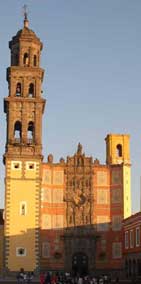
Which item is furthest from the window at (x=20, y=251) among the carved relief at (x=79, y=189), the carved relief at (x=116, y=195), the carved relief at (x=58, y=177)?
the carved relief at (x=116, y=195)

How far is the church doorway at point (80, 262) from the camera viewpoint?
61.1 meters

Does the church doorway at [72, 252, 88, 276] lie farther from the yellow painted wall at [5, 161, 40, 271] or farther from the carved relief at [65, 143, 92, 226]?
the yellow painted wall at [5, 161, 40, 271]

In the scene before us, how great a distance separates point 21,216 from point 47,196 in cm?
393

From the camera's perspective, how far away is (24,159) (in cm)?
6131

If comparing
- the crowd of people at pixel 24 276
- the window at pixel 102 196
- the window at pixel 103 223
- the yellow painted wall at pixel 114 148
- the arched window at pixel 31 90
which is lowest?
the crowd of people at pixel 24 276

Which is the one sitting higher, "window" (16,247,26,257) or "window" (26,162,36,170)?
"window" (26,162,36,170)

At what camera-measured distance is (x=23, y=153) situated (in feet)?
202

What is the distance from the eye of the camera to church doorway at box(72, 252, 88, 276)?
61.1 m

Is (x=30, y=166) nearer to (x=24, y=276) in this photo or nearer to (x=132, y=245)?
(x=24, y=276)

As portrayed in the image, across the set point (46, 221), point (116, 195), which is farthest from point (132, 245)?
point (46, 221)

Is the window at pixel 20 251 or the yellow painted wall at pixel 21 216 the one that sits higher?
the yellow painted wall at pixel 21 216

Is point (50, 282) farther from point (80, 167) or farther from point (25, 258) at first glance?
point (80, 167)

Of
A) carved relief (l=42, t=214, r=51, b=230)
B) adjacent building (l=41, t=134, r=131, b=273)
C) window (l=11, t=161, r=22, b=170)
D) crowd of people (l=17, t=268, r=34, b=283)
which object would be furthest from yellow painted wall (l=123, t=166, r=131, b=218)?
crowd of people (l=17, t=268, r=34, b=283)

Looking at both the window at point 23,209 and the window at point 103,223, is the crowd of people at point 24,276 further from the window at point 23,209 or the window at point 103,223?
the window at point 103,223
